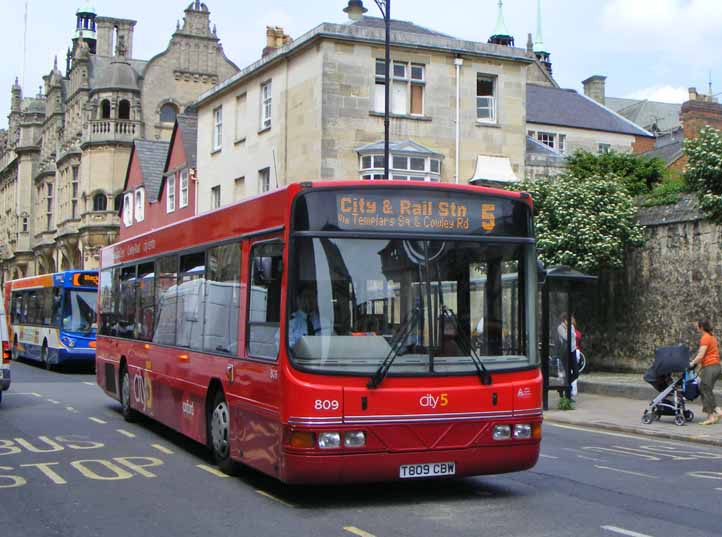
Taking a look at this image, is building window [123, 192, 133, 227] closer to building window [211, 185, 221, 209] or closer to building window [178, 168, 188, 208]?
building window [178, 168, 188, 208]

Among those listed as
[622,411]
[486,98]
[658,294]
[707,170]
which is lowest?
[622,411]

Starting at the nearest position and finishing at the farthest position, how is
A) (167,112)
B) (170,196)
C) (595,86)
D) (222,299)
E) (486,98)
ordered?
1. (222,299)
2. (486,98)
3. (170,196)
4. (167,112)
5. (595,86)

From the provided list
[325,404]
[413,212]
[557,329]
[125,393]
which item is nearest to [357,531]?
[325,404]

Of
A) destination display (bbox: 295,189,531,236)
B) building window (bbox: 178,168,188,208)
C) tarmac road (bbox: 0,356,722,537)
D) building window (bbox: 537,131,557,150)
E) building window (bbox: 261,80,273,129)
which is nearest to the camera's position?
tarmac road (bbox: 0,356,722,537)

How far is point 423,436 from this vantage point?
8555 millimetres

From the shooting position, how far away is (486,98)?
3444cm

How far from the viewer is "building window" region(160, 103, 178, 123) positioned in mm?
62688

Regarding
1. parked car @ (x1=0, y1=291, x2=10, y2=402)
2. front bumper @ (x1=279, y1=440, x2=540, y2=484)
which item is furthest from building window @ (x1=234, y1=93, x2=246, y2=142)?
front bumper @ (x1=279, y1=440, x2=540, y2=484)

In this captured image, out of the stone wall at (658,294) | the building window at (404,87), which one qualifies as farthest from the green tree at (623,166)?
the stone wall at (658,294)

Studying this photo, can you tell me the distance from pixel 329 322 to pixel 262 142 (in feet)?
89.2

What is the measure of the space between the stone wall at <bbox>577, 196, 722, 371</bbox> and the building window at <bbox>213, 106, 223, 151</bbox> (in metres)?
17.9

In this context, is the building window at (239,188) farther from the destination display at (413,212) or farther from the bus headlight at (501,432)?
the bus headlight at (501,432)

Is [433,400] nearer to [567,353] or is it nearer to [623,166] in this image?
[567,353]

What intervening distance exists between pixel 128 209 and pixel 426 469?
4653 centimetres
